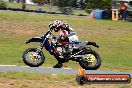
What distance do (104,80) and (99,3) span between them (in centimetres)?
6025

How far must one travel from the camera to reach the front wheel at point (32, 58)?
14.0 meters

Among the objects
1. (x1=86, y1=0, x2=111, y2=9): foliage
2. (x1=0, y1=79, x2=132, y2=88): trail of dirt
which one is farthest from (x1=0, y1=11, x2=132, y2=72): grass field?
(x1=86, y1=0, x2=111, y2=9): foliage

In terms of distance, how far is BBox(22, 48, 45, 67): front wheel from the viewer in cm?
1397

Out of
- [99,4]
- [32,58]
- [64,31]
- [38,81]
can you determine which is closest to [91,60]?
[64,31]

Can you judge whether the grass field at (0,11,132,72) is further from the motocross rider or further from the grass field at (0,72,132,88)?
the grass field at (0,72,132,88)

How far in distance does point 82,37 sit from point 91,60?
17351 mm

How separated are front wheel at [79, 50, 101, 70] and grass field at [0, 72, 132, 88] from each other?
1120 mm

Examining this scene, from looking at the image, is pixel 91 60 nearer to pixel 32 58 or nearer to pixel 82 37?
pixel 32 58

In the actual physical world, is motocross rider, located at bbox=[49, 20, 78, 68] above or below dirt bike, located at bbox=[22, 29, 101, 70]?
Answer: above

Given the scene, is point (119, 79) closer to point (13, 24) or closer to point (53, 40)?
point (53, 40)

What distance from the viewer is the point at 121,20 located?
45156mm

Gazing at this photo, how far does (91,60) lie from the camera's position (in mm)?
13945

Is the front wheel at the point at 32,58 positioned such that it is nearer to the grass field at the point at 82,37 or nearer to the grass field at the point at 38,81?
the grass field at the point at 38,81

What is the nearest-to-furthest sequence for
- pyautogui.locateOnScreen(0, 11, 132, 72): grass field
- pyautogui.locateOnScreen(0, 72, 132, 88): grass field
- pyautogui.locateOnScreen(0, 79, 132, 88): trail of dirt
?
1. pyautogui.locateOnScreen(0, 79, 132, 88): trail of dirt
2. pyautogui.locateOnScreen(0, 72, 132, 88): grass field
3. pyautogui.locateOnScreen(0, 11, 132, 72): grass field
